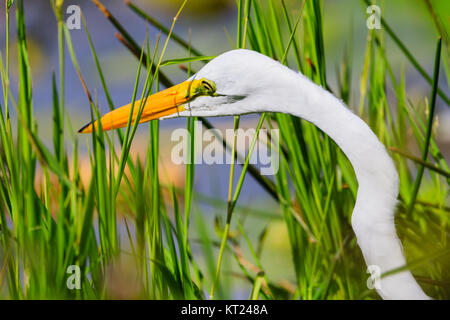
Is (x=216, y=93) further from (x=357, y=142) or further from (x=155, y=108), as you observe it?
(x=357, y=142)

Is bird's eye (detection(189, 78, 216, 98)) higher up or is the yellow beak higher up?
bird's eye (detection(189, 78, 216, 98))

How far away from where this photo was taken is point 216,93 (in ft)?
1.95

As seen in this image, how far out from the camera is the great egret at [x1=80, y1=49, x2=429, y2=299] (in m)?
0.52

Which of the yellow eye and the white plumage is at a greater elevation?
the yellow eye

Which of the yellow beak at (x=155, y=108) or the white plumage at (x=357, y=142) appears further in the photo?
the yellow beak at (x=155, y=108)

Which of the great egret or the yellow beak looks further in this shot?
the yellow beak

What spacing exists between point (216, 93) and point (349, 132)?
187mm

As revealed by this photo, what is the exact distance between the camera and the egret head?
0.55m

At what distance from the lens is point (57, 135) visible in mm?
672

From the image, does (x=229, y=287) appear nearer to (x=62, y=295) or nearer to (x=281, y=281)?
(x=62, y=295)

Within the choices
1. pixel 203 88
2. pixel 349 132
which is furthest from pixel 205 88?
pixel 349 132

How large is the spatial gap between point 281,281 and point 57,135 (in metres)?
0.57

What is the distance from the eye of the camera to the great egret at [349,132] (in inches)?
20.4
